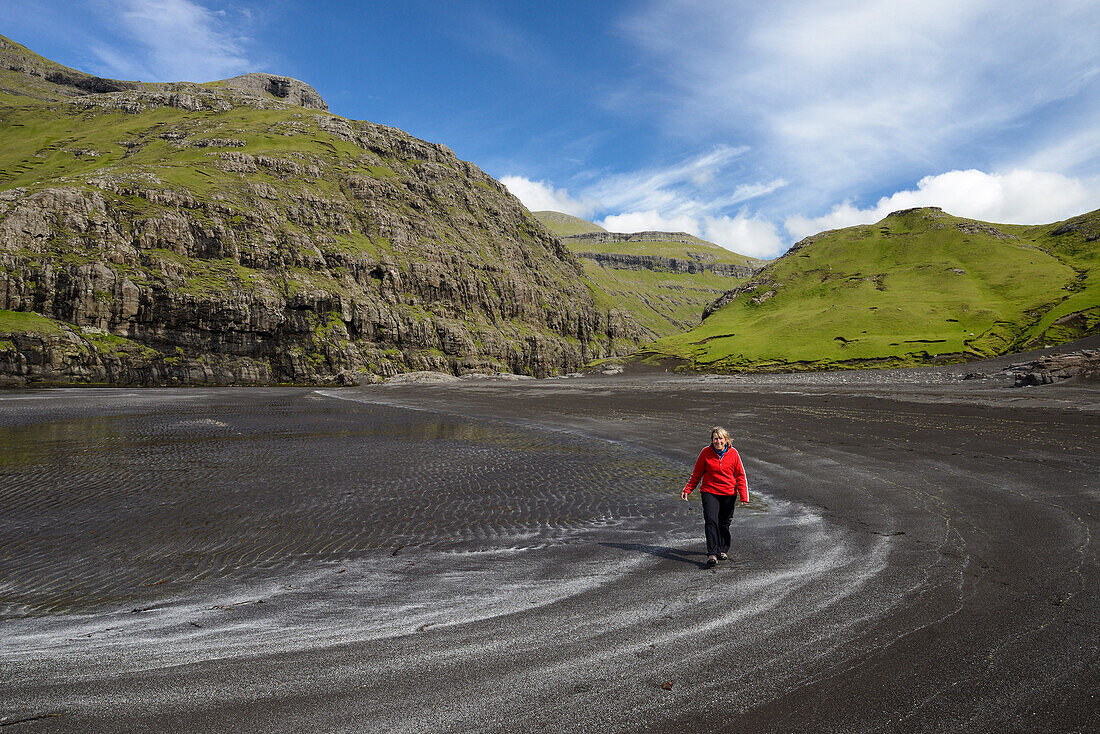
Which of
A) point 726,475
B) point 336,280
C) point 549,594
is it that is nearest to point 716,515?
point 726,475

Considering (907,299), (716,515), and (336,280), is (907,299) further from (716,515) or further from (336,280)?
(336,280)

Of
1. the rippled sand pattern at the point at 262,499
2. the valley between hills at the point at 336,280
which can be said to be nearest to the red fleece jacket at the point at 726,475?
the rippled sand pattern at the point at 262,499

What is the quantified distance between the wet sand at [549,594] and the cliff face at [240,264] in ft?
314

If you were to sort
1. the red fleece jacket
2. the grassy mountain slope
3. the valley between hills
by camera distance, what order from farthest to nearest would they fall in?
1. the valley between hills
2. the grassy mountain slope
3. the red fleece jacket

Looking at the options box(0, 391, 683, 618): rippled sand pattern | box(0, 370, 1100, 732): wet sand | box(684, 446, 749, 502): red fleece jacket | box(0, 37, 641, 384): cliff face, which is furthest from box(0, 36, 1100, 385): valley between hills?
box(684, 446, 749, 502): red fleece jacket

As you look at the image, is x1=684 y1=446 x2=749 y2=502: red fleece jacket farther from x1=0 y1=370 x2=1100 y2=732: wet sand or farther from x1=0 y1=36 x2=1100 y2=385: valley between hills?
x1=0 y1=36 x2=1100 y2=385: valley between hills

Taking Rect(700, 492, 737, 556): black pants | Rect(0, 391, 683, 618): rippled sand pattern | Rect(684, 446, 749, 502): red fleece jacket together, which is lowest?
Rect(0, 391, 683, 618): rippled sand pattern

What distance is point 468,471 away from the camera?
22.1 metres

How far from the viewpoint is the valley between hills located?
90.9 metres

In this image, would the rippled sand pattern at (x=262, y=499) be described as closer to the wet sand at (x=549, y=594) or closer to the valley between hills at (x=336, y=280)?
the wet sand at (x=549, y=594)

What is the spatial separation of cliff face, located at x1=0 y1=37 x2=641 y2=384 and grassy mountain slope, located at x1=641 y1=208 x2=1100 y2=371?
68.0 meters

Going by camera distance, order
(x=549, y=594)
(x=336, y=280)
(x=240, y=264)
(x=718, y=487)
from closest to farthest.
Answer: (x=549, y=594), (x=718, y=487), (x=240, y=264), (x=336, y=280)

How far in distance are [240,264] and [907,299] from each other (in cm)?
15578

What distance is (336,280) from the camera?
135625 millimetres
